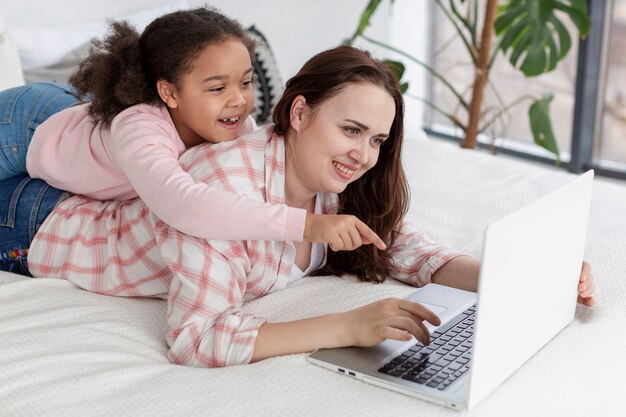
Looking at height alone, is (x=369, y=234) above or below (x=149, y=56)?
below

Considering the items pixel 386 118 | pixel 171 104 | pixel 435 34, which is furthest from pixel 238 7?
pixel 386 118

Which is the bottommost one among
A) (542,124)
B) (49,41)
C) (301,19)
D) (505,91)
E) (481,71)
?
(505,91)

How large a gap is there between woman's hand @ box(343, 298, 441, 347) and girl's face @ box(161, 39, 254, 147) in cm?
50

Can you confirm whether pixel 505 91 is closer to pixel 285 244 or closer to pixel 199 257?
pixel 285 244

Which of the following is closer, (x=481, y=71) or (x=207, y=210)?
(x=207, y=210)

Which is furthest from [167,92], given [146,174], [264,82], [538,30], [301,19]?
[301,19]

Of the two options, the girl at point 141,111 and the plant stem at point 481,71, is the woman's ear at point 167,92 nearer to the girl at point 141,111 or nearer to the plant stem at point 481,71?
the girl at point 141,111

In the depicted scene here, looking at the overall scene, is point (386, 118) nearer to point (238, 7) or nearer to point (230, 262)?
point (230, 262)

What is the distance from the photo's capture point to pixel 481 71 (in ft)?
9.07

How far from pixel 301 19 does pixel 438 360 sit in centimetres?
220

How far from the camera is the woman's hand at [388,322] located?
3.91 feet

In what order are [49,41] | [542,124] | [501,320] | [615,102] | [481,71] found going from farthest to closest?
[615,102], [481,71], [542,124], [49,41], [501,320]

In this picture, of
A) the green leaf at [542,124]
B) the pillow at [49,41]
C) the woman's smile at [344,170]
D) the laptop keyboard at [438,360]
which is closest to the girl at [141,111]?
the woman's smile at [344,170]

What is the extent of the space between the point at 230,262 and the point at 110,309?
0.84 ft
